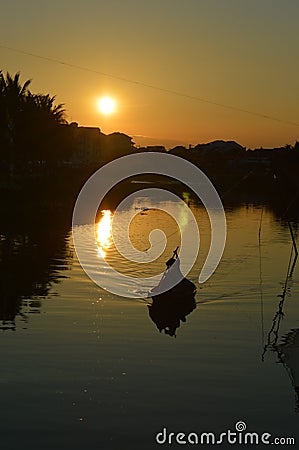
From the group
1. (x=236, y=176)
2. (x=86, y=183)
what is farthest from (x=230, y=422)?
(x=236, y=176)

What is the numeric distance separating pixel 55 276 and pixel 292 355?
1455 cm

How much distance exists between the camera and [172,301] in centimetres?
2623

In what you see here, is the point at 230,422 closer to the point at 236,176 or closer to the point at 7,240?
the point at 7,240

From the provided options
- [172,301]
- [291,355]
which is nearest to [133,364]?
[291,355]

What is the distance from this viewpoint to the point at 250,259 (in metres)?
42.3

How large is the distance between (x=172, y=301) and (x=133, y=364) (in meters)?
6.87

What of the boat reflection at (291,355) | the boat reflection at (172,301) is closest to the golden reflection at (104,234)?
the boat reflection at (172,301)

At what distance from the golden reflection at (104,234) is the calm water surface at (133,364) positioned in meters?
9.77

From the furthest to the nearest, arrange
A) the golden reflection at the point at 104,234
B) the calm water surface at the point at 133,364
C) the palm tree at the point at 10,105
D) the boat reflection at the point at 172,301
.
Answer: the palm tree at the point at 10,105 < the golden reflection at the point at 104,234 < the boat reflection at the point at 172,301 < the calm water surface at the point at 133,364

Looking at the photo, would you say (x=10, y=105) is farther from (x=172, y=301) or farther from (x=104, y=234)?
(x=172, y=301)

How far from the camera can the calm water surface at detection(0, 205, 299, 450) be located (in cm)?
1535

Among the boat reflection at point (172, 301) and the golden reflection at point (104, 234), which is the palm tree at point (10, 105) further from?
the boat reflection at point (172, 301)

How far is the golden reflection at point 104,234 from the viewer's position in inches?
1759

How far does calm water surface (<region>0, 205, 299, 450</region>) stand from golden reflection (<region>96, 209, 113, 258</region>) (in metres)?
9.77
